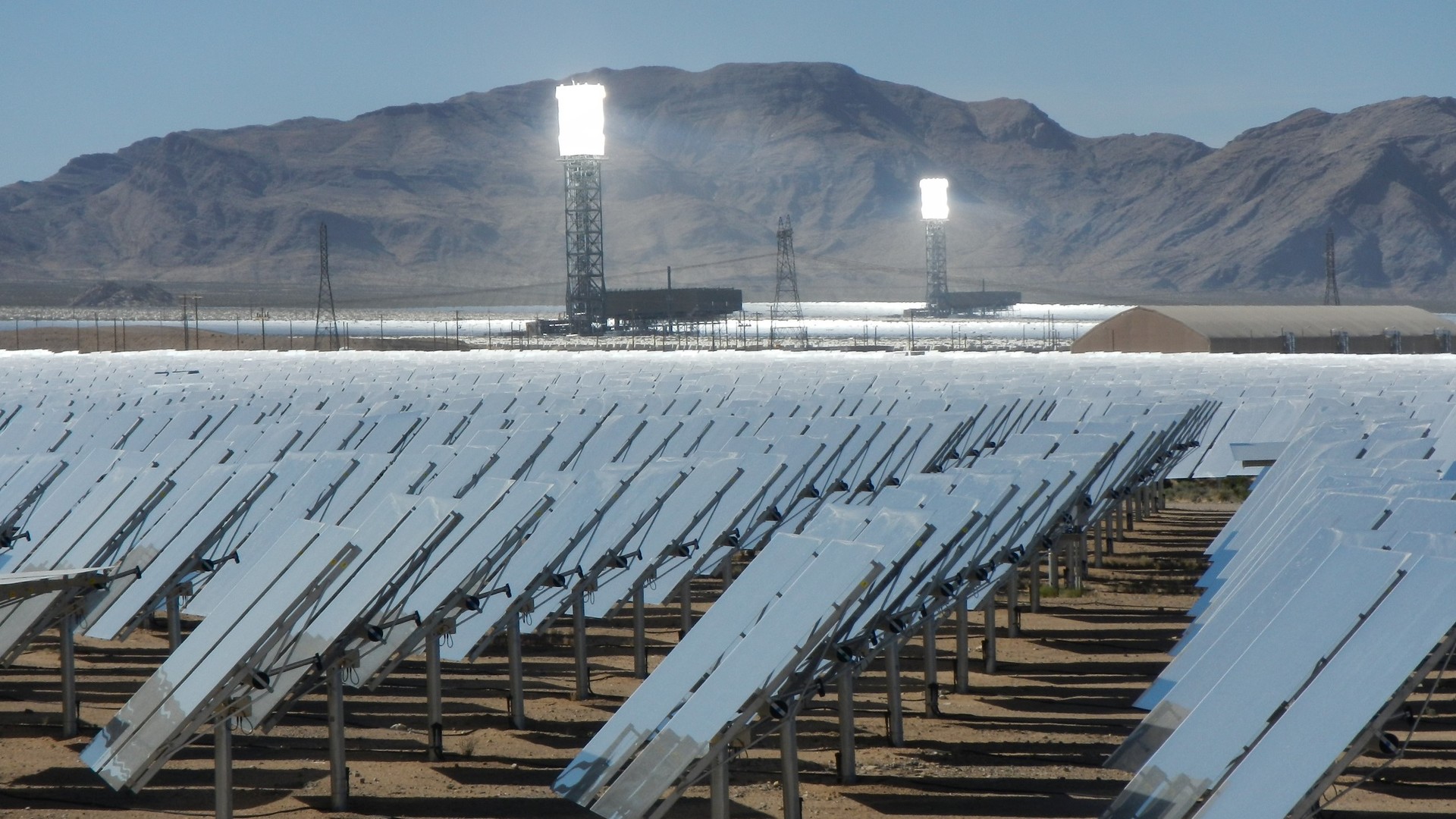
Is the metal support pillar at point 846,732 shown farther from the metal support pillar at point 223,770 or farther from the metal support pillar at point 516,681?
the metal support pillar at point 223,770

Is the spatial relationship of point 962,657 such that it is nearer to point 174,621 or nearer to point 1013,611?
point 1013,611

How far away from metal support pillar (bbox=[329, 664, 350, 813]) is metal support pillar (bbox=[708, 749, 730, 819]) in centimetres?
279

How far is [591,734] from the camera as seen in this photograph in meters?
12.8

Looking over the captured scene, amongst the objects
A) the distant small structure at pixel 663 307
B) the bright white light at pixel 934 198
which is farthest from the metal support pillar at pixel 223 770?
the bright white light at pixel 934 198

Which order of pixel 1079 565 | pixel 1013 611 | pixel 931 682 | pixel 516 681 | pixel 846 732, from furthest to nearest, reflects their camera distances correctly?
pixel 1079 565 → pixel 1013 611 → pixel 931 682 → pixel 516 681 → pixel 846 732

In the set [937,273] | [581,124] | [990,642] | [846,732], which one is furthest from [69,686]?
[937,273]

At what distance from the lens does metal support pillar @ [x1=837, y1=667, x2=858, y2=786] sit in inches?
420

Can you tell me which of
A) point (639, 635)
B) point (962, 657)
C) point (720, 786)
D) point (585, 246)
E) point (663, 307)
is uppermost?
point (585, 246)

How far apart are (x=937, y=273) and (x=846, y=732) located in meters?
151

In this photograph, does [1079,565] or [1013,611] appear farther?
[1079,565]

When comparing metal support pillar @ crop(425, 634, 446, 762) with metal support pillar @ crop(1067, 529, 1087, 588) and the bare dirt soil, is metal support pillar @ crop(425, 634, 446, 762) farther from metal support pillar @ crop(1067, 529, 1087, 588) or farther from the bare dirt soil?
metal support pillar @ crop(1067, 529, 1087, 588)

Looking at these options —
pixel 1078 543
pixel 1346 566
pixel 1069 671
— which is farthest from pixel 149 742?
pixel 1078 543

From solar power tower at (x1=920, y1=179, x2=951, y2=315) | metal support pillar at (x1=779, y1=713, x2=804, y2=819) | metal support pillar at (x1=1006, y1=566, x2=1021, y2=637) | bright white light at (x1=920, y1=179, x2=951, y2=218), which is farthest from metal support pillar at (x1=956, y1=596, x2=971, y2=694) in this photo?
solar power tower at (x1=920, y1=179, x2=951, y2=315)

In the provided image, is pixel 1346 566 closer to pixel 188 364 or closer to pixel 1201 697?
pixel 1201 697
